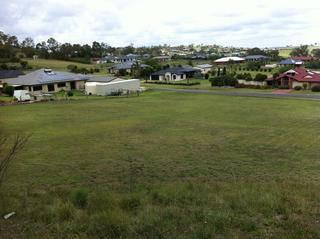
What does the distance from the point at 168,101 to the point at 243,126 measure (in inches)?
662

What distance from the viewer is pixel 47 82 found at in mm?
51906

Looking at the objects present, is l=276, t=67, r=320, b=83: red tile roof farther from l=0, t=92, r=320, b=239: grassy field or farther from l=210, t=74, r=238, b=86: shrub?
l=0, t=92, r=320, b=239: grassy field

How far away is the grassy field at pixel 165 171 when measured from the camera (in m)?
6.48

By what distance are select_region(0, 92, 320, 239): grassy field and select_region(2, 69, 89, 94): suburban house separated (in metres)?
13.9

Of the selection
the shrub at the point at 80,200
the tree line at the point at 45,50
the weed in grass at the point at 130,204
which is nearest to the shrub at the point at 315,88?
the weed in grass at the point at 130,204

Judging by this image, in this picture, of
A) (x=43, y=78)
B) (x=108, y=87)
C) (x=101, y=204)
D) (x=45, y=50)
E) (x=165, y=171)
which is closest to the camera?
A: (x=101, y=204)

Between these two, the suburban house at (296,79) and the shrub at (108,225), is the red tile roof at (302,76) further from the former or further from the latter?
the shrub at (108,225)

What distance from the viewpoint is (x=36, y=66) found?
88875 mm

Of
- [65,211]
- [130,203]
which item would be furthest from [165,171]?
[65,211]

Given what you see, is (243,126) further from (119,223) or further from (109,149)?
(119,223)

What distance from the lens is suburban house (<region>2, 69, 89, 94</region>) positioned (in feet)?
168

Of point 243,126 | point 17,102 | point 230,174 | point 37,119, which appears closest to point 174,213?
point 230,174

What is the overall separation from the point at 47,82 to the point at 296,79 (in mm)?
33227

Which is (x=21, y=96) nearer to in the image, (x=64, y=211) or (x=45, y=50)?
(x=64, y=211)
